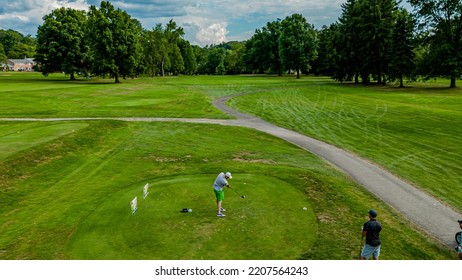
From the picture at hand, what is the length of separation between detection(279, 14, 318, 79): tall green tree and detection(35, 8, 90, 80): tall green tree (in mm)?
67952

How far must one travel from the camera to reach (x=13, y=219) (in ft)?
55.5

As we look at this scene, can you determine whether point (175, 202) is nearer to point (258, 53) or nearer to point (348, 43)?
point (348, 43)

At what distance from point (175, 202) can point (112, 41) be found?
8546 centimetres

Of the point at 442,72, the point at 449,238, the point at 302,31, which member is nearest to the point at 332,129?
the point at 449,238

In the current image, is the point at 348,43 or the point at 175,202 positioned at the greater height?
the point at 348,43

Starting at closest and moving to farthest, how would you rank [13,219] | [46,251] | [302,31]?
[46,251], [13,219], [302,31]

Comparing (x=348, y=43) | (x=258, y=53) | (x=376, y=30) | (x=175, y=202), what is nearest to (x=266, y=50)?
(x=258, y=53)

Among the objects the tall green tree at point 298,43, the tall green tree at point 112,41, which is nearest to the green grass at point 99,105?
the tall green tree at point 112,41

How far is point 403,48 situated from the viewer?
77250 millimetres

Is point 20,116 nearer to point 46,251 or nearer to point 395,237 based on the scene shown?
point 46,251

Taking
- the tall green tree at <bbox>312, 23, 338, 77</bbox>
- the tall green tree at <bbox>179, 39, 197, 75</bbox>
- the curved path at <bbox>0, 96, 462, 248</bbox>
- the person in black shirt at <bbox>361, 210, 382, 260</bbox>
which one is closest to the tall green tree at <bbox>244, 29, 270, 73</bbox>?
the tall green tree at <bbox>312, 23, 338, 77</bbox>

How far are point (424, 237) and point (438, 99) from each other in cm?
5162

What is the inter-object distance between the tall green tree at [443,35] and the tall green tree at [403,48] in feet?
8.80

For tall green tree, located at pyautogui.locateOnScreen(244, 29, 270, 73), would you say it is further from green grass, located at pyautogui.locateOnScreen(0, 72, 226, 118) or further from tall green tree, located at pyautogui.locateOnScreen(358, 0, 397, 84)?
green grass, located at pyautogui.locateOnScreen(0, 72, 226, 118)
